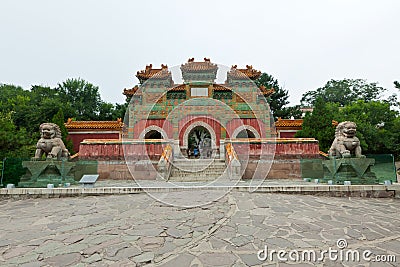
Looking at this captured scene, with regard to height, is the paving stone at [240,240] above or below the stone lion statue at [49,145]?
below

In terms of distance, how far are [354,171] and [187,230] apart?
5308 mm

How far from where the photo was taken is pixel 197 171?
370 inches

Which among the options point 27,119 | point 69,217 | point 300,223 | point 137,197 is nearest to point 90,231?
point 69,217

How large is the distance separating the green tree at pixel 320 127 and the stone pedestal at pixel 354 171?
20.6 ft

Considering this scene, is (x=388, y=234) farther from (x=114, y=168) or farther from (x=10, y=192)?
(x=114, y=168)

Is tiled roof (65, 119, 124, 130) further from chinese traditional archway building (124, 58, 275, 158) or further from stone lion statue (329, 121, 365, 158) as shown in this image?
stone lion statue (329, 121, 365, 158)

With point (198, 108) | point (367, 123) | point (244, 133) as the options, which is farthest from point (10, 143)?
point (367, 123)

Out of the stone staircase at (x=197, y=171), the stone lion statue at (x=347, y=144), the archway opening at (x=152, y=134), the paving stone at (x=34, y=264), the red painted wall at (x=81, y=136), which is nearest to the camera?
the paving stone at (x=34, y=264)

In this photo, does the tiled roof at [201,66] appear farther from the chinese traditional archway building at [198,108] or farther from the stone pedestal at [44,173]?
the stone pedestal at [44,173]

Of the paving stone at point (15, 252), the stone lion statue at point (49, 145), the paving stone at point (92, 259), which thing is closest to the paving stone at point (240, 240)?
the paving stone at point (92, 259)

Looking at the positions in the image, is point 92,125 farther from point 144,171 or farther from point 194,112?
point 144,171

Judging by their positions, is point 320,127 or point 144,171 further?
point 320,127

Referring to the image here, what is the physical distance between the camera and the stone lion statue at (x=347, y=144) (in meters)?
6.56

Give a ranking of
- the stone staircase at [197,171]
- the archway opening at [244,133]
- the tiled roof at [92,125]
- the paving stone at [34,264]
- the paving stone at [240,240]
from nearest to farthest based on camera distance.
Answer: the paving stone at [34,264]
the paving stone at [240,240]
the stone staircase at [197,171]
the archway opening at [244,133]
the tiled roof at [92,125]
